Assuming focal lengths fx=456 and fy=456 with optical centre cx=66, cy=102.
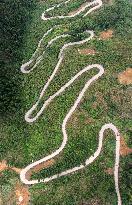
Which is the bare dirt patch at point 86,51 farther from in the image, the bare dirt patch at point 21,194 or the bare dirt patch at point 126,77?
the bare dirt patch at point 21,194

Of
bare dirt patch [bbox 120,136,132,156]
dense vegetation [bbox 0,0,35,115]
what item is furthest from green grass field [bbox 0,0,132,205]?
bare dirt patch [bbox 120,136,132,156]

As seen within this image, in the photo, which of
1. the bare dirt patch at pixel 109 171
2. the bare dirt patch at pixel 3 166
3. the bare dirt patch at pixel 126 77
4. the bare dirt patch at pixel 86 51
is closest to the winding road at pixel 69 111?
the bare dirt patch at pixel 109 171

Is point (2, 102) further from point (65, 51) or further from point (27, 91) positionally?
point (65, 51)

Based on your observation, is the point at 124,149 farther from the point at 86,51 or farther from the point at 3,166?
the point at 86,51

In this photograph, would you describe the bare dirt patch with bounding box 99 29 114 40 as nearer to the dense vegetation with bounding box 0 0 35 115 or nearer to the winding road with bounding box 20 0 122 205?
the winding road with bounding box 20 0 122 205

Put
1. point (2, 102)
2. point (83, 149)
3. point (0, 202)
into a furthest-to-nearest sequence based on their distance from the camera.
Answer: point (2, 102)
point (83, 149)
point (0, 202)

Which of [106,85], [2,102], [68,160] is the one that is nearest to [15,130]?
[2,102]
